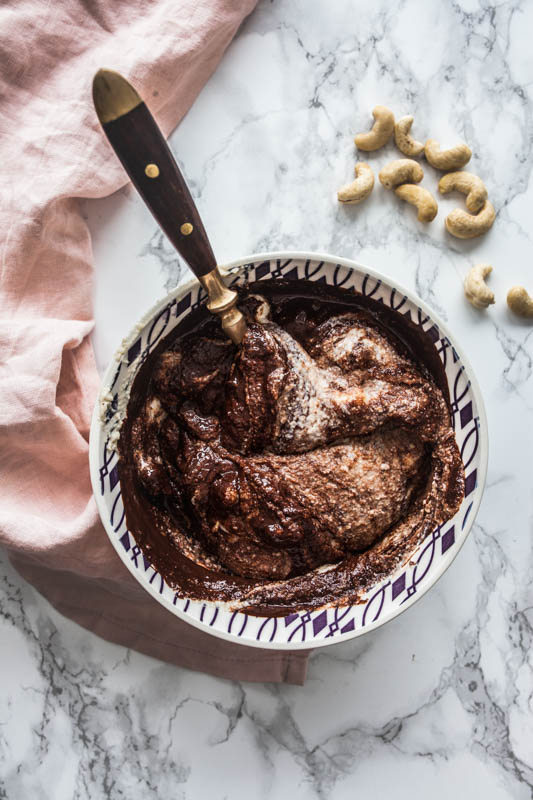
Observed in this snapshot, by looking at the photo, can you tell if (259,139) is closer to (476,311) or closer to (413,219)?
(413,219)

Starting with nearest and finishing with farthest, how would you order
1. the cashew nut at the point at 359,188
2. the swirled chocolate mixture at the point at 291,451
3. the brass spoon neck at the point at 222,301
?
the brass spoon neck at the point at 222,301 → the swirled chocolate mixture at the point at 291,451 → the cashew nut at the point at 359,188

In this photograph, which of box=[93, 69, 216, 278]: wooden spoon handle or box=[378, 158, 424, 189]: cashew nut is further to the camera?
box=[378, 158, 424, 189]: cashew nut

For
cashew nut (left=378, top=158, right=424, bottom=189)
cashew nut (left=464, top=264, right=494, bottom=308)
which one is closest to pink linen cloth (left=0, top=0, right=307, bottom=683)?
cashew nut (left=378, top=158, right=424, bottom=189)

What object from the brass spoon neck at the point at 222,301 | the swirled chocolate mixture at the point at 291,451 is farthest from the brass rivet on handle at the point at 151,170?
the swirled chocolate mixture at the point at 291,451

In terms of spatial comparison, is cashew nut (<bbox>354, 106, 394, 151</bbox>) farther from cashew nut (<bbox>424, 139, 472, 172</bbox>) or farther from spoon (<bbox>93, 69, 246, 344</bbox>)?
spoon (<bbox>93, 69, 246, 344</bbox>)

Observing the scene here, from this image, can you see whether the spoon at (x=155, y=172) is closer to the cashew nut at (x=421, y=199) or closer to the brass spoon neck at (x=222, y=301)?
the brass spoon neck at (x=222, y=301)

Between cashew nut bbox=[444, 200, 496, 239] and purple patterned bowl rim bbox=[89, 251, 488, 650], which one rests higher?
cashew nut bbox=[444, 200, 496, 239]

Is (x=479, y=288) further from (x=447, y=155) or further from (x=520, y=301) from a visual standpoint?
(x=447, y=155)

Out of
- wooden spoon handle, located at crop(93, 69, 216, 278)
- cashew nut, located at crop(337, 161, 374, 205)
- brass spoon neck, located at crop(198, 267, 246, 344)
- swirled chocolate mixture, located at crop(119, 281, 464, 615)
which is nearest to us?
wooden spoon handle, located at crop(93, 69, 216, 278)
